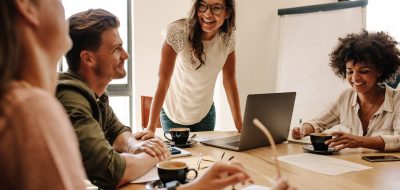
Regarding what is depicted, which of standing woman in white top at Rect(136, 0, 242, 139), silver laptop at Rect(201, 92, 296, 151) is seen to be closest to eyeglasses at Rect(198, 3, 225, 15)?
standing woman in white top at Rect(136, 0, 242, 139)

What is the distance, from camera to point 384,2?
10.8 ft

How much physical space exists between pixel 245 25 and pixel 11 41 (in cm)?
303

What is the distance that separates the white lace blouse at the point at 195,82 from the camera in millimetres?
2205

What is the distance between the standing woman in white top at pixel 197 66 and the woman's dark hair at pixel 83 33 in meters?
0.63

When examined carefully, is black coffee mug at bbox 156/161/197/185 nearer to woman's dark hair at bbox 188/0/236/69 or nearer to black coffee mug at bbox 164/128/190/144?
black coffee mug at bbox 164/128/190/144

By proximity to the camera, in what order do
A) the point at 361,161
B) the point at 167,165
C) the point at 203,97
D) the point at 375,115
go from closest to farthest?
the point at 167,165 < the point at 361,161 < the point at 375,115 < the point at 203,97

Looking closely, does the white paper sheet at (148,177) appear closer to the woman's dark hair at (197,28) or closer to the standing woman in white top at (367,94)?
the standing woman in white top at (367,94)

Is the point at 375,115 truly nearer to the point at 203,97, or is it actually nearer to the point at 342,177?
the point at 342,177

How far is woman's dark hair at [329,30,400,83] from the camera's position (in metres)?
1.89

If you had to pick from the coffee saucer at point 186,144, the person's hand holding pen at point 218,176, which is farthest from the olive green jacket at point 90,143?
the coffee saucer at point 186,144

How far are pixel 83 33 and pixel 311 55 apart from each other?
229 cm

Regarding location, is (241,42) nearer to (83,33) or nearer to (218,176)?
(83,33)

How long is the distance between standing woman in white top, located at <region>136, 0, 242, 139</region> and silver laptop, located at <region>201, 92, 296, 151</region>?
1.31ft

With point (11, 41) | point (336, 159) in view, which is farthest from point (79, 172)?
Answer: point (336, 159)
